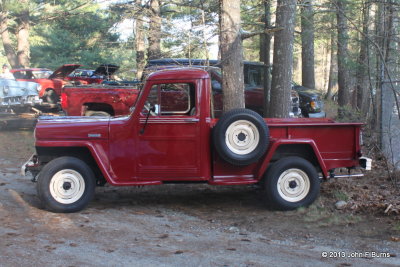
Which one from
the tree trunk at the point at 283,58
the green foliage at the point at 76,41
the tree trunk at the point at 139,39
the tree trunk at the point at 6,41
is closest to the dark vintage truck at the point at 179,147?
the tree trunk at the point at 283,58

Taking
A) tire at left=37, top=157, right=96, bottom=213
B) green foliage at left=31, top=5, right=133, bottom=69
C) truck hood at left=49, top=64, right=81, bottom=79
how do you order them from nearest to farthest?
tire at left=37, top=157, right=96, bottom=213
truck hood at left=49, top=64, right=81, bottom=79
green foliage at left=31, top=5, right=133, bottom=69

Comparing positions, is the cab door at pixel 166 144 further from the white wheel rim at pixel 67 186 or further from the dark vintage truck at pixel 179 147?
the white wheel rim at pixel 67 186

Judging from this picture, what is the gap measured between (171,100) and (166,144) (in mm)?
706

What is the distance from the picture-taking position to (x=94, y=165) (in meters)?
7.35

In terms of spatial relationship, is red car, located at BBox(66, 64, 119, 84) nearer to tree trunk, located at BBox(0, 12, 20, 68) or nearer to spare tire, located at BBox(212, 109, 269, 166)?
tree trunk, located at BBox(0, 12, 20, 68)

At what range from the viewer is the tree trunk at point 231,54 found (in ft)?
30.1

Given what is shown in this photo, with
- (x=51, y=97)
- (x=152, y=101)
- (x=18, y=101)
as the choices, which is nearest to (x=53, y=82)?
(x=51, y=97)

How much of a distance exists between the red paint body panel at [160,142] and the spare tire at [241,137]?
25 centimetres

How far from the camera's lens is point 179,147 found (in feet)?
22.9

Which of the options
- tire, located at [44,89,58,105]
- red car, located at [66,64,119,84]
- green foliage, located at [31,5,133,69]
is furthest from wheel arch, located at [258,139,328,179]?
green foliage, located at [31,5,133,69]

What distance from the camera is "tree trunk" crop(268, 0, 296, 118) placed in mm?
10375

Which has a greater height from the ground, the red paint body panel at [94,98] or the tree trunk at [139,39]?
the tree trunk at [139,39]

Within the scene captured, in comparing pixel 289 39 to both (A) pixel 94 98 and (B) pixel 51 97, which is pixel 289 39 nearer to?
(A) pixel 94 98

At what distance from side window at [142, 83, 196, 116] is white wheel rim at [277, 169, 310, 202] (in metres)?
1.73
